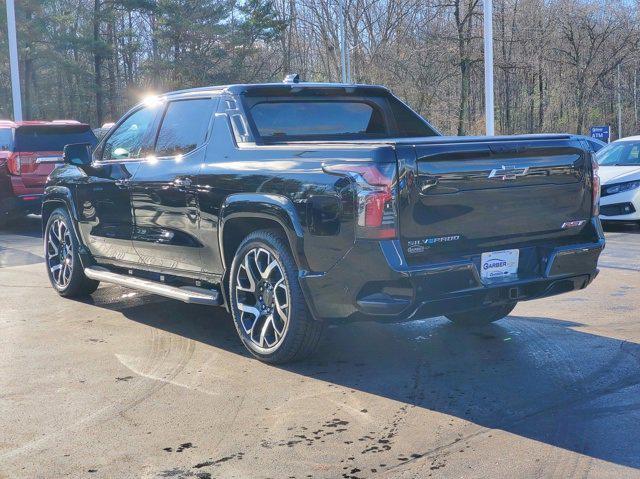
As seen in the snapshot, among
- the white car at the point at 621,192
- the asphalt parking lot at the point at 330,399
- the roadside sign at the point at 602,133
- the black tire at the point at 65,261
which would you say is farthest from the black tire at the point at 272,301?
the roadside sign at the point at 602,133

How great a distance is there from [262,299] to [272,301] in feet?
0.34

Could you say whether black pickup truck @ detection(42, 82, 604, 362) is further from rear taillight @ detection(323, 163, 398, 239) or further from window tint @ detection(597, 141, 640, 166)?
window tint @ detection(597, 141, 640, 166)

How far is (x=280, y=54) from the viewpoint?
50250 millimetres

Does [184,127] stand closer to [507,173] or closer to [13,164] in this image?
[507,173]

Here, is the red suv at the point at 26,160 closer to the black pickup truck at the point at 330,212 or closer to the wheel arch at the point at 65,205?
the wheel arch at the point at 65,205

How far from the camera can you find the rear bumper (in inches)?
182

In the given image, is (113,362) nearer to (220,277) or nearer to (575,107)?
(220,277)

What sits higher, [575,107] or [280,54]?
[280,54]

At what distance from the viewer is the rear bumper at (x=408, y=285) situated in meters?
4.63

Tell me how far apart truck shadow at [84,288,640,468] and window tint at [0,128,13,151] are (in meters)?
7.86

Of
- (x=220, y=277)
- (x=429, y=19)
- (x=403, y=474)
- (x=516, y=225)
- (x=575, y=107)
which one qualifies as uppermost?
(x=429, y=19)

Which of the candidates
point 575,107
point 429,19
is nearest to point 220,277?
point 429,19

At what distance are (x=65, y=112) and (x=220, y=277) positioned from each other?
50597mm

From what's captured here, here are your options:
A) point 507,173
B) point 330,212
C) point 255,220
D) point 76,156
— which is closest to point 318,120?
point 255,220
